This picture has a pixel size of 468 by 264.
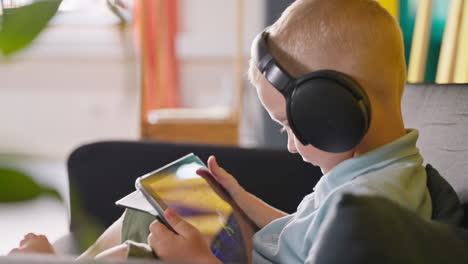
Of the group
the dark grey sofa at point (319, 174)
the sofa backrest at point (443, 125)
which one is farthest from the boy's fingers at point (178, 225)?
the sofa backrest at point (443, 125)

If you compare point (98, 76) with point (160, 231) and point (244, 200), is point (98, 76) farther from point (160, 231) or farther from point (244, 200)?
point (160, 231)

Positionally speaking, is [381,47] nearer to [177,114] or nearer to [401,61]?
[401,61]

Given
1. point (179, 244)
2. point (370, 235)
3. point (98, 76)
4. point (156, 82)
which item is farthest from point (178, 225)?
point (98, 76)

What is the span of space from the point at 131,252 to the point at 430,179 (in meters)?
0.38

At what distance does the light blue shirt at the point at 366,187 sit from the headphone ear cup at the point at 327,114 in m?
0.05

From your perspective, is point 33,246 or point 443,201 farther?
point 33,246

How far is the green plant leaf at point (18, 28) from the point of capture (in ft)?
0.83

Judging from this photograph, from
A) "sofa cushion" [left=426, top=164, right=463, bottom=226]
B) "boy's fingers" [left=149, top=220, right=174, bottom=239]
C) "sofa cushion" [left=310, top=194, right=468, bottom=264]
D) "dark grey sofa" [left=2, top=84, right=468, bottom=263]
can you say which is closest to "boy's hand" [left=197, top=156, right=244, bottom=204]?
"dark grey sofa" [left=2, top=84, right=468, bottom=263]

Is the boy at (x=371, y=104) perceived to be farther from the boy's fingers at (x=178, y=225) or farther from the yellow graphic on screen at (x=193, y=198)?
the yellow graphic on screen at (x=193, y=198)

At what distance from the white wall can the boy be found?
2.65 m

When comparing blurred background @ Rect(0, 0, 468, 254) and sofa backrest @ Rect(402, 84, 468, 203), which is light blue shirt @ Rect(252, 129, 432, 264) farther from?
blurred background @ Rect(0, 0, 468, 254)

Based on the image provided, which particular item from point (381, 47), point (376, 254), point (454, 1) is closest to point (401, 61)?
point (381, 47)

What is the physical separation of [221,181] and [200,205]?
9 centimetres

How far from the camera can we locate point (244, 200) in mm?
951
